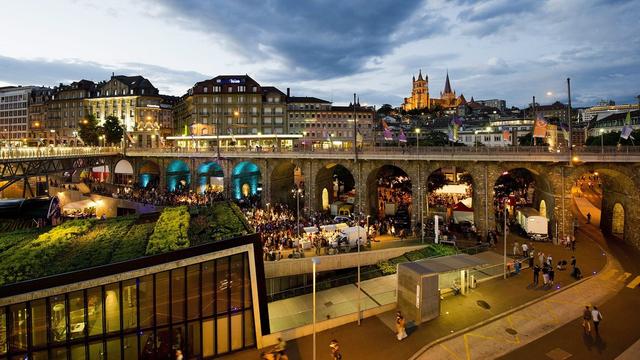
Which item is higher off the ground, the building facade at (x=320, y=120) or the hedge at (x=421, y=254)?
the building facade at (x=320, y=120)

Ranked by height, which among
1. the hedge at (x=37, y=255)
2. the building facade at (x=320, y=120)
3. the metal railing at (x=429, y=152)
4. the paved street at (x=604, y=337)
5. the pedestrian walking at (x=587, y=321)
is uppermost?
the building facade at (x=320, y=120)

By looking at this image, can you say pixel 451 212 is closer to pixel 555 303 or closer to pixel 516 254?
pixel 516 254

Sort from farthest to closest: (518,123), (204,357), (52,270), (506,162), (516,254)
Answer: (518,123) < (506,162) < (516,254) < (204,357) < (52,270)

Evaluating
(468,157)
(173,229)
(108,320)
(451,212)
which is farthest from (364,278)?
(451,212)

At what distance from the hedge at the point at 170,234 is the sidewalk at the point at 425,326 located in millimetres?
5937

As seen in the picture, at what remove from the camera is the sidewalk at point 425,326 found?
1842 cm

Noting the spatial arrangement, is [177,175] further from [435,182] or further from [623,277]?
[623,277]

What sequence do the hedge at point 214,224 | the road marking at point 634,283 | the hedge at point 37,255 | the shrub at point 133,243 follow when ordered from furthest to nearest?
the road marking at point 634,283 < the hedge at point 214,224 < the shrub at point 133,243 < the hedge at point 37,255

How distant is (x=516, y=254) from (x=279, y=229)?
72.4 feet

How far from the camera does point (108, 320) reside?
1645cm

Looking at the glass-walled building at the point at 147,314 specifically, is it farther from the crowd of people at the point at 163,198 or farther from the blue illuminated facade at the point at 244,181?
the blue illuminated facade at the point at 244,181

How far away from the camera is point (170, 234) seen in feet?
64.9

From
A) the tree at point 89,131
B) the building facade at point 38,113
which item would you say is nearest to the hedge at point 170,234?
the tree at point 89,131

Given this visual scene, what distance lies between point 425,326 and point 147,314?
45.6 ft
